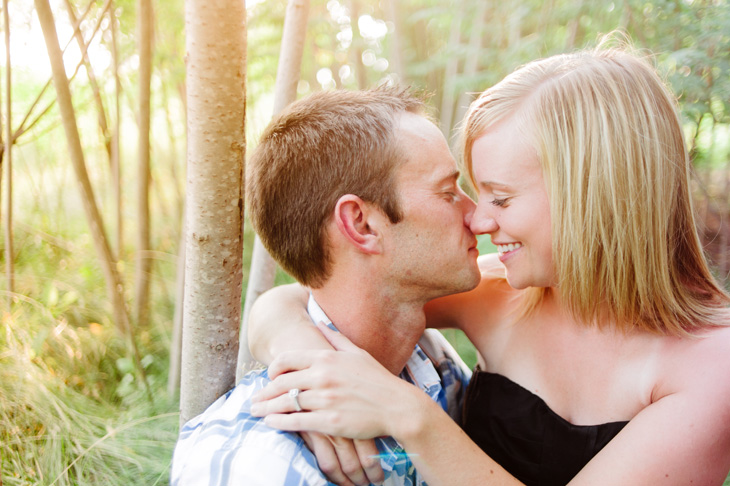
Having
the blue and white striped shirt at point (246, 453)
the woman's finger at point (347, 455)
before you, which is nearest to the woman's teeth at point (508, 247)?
the blue and white striped shirt at point (246, 453)

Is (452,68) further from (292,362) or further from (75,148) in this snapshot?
(292,362)

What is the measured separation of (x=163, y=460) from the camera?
2.70 m

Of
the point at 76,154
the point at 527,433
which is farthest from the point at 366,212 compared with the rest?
the point at 76,154

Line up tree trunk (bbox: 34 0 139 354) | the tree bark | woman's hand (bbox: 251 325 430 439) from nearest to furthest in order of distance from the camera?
woman's hand (bbox: 251 325 430 439) < tree trunk (bbox: 34 0 139 354) < the tree bark

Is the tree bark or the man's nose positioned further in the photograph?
the tree bark

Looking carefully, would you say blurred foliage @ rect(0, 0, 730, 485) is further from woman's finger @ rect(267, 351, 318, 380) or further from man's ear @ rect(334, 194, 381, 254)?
woman's finger @ rect(267, 351, 318, 380)

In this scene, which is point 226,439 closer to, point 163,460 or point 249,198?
point 249,198

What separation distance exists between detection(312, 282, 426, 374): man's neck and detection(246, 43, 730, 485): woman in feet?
0.63

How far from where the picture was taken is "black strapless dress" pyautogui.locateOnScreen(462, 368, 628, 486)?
1.87 m

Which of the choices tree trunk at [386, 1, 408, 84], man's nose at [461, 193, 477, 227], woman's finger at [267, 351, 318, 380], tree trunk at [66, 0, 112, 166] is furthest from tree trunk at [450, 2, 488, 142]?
woman's finger at [267, 351, 318, 380]

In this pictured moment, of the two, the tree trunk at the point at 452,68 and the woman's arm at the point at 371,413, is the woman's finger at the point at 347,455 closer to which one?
the woman's arm at the point at 371,413

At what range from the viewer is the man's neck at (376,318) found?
200 centimetres

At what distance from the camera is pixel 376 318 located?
6.63 feet

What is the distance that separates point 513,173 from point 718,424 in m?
0.93
